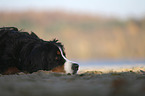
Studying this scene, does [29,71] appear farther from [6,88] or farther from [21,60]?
[6,88]

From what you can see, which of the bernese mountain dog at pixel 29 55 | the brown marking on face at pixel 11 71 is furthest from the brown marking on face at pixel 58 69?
the brown marking on face at pixel 11 71

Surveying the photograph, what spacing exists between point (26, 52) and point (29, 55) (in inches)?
5.3

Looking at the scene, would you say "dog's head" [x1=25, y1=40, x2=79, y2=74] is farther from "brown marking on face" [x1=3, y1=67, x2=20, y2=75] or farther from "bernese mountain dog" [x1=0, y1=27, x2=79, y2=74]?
"brown marking on face" [x1=3, y1=67, x2=20, y2=75]

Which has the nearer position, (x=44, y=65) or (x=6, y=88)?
(x=6, y=88)

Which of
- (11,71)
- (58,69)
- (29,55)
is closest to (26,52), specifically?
(29,55)

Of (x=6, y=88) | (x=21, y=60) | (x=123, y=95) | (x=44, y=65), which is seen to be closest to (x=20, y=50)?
(x=21, y=60)

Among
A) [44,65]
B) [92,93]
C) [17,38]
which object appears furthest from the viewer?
[17,38]

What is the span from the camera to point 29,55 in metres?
4.57

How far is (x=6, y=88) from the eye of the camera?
1.93 m

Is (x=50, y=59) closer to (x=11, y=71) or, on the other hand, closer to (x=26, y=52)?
(x=26, y=52)

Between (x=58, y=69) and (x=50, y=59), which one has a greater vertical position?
(x=50, y=59)

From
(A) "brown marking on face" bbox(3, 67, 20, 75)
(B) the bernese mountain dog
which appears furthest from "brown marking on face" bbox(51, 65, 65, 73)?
(A) "brown marking on face" bbox(3, 67, 20, 75)

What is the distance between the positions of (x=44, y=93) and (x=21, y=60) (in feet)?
10.2

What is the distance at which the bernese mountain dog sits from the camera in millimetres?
4492
